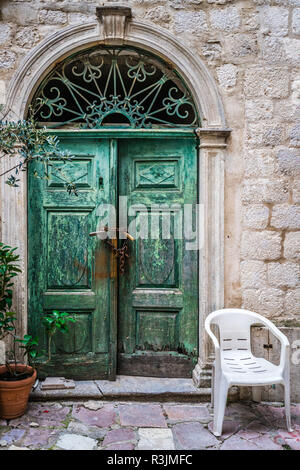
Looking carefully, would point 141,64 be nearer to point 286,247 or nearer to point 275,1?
point 275,1

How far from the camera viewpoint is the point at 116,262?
385cm

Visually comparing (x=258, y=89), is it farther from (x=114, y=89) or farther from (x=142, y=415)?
(x=142, y=415)

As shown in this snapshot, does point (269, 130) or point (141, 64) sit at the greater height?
point (141, 64)

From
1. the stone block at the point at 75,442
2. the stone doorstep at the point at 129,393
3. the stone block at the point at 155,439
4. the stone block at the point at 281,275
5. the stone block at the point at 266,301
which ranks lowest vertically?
the stone block at the point at 155,439

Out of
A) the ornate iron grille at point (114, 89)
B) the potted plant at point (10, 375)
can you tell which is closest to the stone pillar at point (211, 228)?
the ornate iron grille at point (114, 89)

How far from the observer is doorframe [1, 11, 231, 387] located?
3.63m

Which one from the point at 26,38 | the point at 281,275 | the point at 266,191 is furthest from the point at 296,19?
the point at 26,38

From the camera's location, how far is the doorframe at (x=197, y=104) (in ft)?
11.9

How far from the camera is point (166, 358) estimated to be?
3.88m

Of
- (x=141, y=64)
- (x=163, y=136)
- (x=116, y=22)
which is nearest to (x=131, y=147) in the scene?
(x=163, y=136)

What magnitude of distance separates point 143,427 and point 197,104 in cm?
287

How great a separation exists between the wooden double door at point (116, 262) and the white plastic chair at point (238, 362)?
1.41ft

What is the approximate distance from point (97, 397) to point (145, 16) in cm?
354

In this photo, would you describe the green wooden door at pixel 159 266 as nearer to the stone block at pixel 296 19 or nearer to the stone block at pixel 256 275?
the stone block at pixel 256 275
